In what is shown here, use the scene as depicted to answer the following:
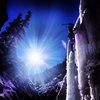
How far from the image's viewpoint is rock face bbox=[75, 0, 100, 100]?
11.5 meters

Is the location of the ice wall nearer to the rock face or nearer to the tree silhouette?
the rock face

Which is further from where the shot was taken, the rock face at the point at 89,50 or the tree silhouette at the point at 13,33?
the tree silhouette at the point at 13,33

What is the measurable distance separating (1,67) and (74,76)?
23.5 meters

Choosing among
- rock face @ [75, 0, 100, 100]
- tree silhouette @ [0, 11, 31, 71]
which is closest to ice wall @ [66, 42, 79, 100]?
rock face @ [75, 0, 100, 100]

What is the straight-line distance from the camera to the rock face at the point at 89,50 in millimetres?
11523

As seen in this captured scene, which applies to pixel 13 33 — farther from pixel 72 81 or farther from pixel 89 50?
pixel 89 50

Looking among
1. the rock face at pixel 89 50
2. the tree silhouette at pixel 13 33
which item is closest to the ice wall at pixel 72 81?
the rock face at pixel 89 50

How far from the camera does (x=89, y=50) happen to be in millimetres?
12766

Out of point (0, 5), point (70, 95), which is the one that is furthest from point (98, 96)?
point (0, 5)

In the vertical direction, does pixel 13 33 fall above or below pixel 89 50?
above

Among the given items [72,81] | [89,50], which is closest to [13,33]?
[72,81]

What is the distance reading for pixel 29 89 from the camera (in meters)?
39.5

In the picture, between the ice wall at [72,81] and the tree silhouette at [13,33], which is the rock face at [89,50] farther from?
the tree silhouette at [13,33]

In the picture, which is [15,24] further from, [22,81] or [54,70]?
[22,81]
